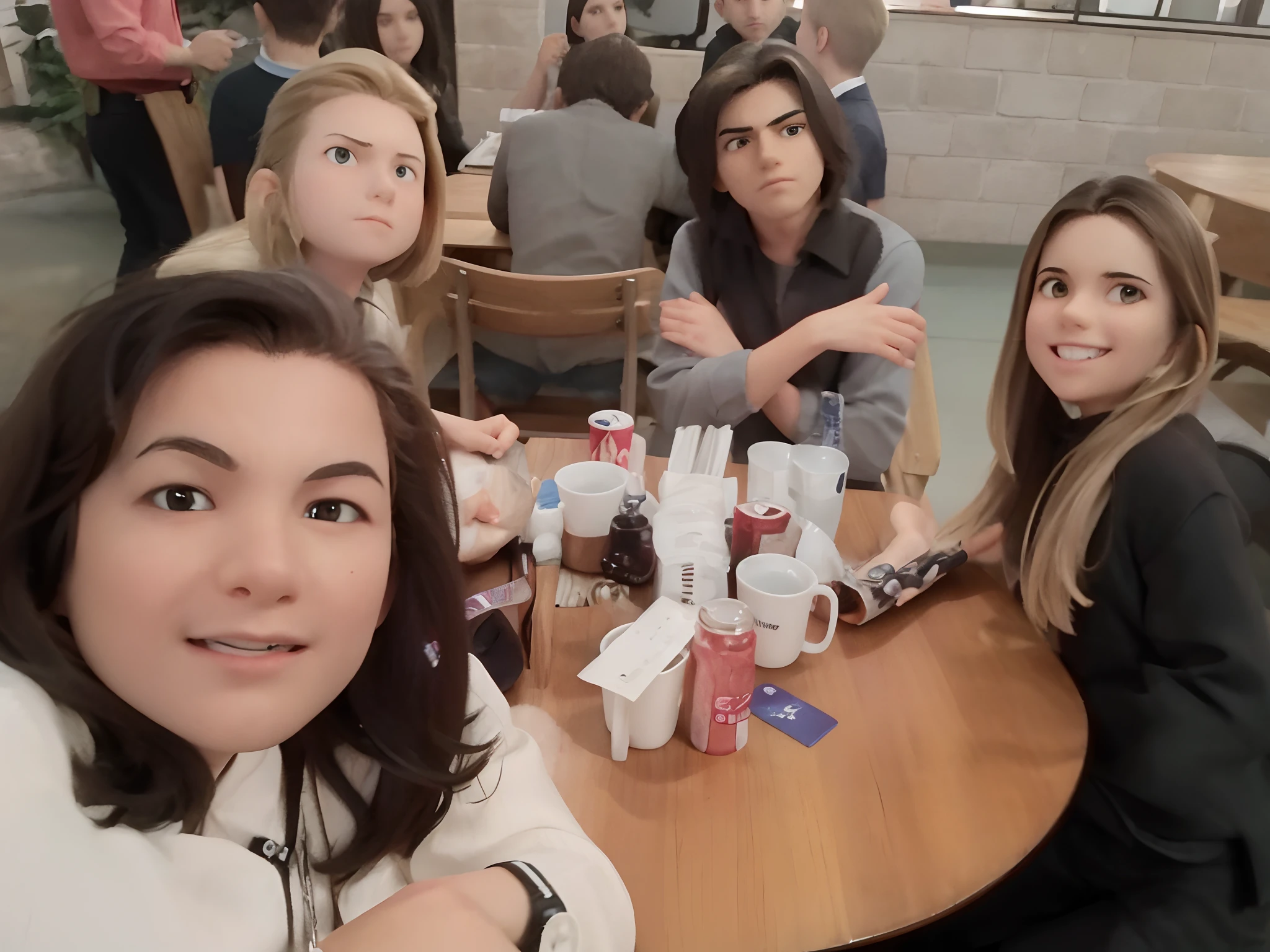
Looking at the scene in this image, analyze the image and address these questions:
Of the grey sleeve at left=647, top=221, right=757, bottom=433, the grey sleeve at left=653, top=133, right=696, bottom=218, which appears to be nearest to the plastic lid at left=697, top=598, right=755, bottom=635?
the grey sleeve at left=647, top=221, right=757, bottom=433

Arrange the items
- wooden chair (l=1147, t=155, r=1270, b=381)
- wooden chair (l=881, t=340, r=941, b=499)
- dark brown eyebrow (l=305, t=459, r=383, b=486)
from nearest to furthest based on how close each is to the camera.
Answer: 1. dark brown eyebrow (l=305, t=459, r=383, b=486)
2. wooden chair (l=881, t=340, r=941, b=499)
3. wooden chair (l=1147, t=155, r=1270, b=381)

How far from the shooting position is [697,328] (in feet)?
4.99

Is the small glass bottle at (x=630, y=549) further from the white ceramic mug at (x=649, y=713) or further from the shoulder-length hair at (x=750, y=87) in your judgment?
the shoulder-length hair at (x=750, y=87)

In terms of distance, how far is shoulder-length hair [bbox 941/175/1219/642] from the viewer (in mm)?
938

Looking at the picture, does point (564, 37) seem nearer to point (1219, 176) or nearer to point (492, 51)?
point (492, 51)

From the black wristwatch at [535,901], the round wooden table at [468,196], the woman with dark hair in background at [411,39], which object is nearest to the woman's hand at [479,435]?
the black wristwatch at [535,901]

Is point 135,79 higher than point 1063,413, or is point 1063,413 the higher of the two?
point 135,79


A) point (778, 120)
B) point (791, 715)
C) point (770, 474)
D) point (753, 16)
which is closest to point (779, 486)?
point (770, 474)

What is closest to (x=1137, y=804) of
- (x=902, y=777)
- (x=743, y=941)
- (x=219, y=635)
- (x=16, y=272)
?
(x=902, y=777)

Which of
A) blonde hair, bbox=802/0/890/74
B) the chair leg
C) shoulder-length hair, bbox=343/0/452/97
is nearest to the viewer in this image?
the chair leg

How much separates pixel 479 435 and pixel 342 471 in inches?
29.7

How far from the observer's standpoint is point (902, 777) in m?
0.86

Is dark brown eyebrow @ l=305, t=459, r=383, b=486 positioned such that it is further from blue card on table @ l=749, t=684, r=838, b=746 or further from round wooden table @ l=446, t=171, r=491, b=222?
round wooden table @ l=446, t=171, r=491, b=222

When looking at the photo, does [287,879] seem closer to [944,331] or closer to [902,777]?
[902,777]
